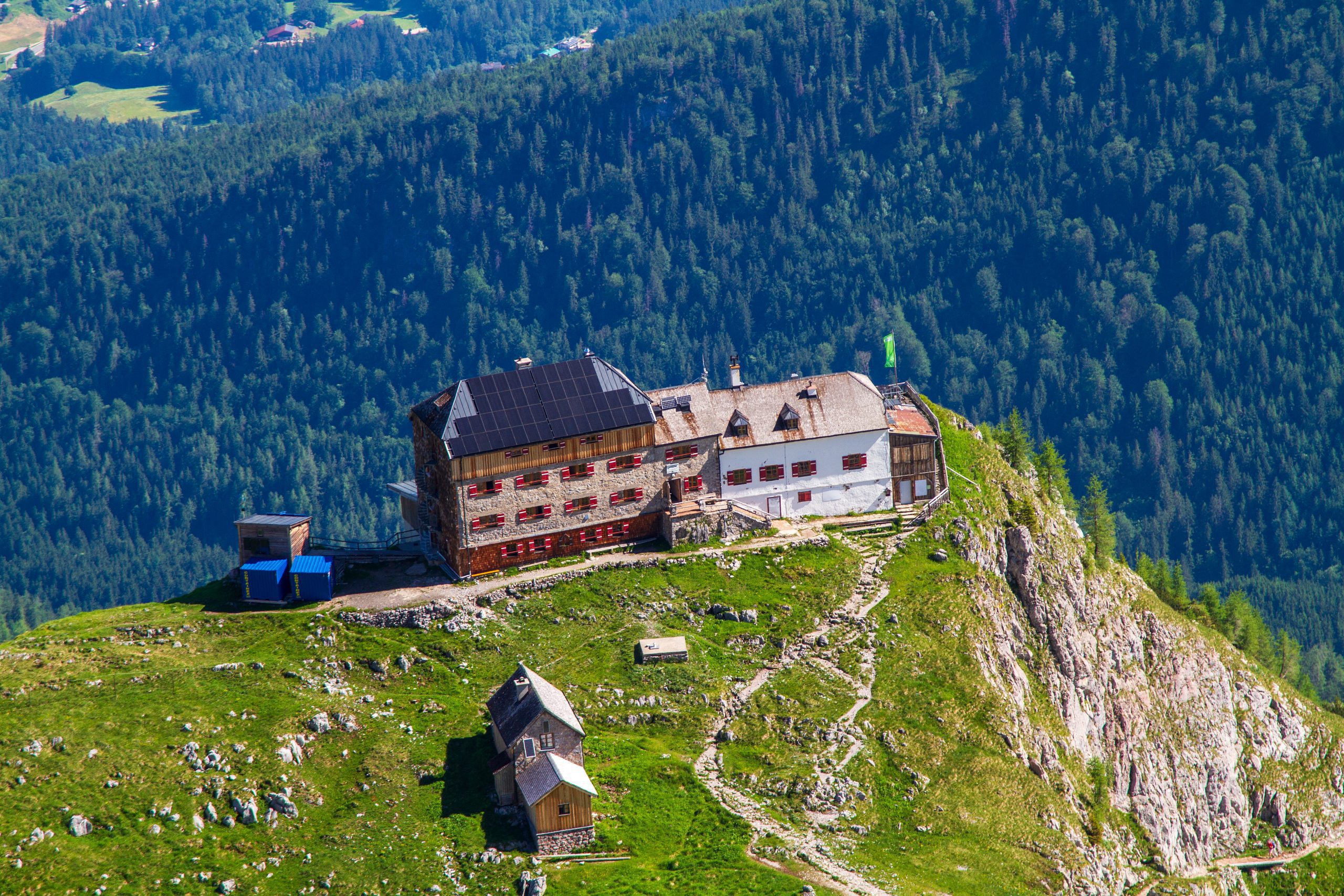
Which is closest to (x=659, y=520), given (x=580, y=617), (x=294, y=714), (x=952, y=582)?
(x=580, y=617)

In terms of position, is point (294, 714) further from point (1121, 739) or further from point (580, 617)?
point (1121, 739)

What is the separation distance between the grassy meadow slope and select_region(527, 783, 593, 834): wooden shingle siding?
83.4 inches

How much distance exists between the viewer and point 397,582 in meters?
112

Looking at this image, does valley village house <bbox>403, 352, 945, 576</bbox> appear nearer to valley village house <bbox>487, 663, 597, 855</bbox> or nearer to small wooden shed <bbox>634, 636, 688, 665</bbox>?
small wooden shed <bbox>634, 636, 688, 665</bbox>

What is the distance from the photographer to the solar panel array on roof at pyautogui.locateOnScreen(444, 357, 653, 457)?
113 m

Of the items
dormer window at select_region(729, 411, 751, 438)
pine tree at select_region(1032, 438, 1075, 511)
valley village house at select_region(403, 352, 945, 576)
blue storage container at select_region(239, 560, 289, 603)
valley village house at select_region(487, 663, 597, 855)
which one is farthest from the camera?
pine tree at select_region(1032, 438, 1075, 511)

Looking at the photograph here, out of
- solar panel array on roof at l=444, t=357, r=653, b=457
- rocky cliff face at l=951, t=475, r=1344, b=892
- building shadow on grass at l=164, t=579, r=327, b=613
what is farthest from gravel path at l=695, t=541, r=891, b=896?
building shadow on grass at l=164, t=579, r=327, b=613

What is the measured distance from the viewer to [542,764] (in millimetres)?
84375

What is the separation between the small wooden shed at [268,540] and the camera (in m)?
110

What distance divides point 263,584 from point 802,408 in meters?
43.8

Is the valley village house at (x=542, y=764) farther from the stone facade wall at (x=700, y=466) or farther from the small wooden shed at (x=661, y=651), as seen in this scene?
the stone facade wall at (x=700, y=466)

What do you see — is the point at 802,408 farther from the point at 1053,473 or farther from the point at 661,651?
the point at 1053,473

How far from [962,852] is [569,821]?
80.8 feet

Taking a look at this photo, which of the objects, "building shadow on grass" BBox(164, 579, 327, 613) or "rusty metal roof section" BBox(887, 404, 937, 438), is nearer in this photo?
"building shadow on grass" BBox(164, 579, 327, 613)
